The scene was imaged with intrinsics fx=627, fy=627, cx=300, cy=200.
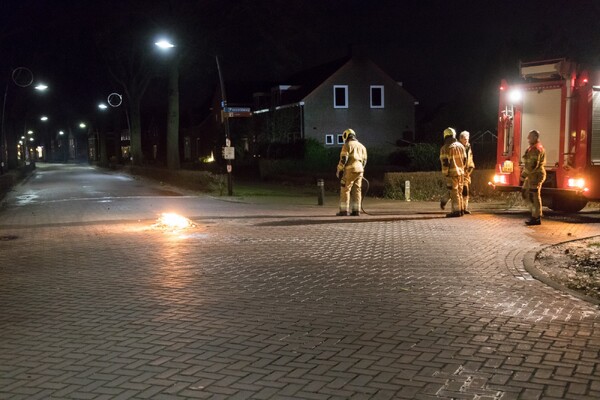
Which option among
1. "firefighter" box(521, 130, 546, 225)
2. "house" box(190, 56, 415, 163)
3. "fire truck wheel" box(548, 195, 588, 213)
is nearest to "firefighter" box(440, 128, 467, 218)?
"firefighter" box(521, 130, 546, 225)

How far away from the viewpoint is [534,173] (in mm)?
12305

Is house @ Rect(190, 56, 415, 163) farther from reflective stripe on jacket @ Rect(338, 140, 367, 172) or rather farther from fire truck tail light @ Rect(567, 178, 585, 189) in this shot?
fire truck tail light @ Rect(567, 178, 585, 189)

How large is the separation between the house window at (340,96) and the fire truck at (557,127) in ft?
93.6

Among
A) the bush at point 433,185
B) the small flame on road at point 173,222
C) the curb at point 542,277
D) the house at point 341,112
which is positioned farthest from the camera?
the house at point 341,112

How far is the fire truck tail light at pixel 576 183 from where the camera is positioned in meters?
12.8

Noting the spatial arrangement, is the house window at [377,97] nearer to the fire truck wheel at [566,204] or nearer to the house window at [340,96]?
the house window at [340,96]

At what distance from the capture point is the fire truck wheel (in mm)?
14414

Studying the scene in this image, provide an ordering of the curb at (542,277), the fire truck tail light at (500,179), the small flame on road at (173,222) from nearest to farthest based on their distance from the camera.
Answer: the curb at (542,277) < the small flame on road at (173,222) < the fire truck tail light at (500,179)

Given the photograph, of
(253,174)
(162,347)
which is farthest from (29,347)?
(253,174)

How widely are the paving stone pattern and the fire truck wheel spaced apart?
455 cm

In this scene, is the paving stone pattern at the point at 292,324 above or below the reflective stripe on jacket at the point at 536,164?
below

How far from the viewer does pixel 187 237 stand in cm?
1148

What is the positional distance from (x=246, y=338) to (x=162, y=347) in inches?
27.6

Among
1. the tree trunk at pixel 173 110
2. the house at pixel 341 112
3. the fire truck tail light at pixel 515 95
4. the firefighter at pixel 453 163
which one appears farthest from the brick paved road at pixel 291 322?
the house at pixel 341 112
